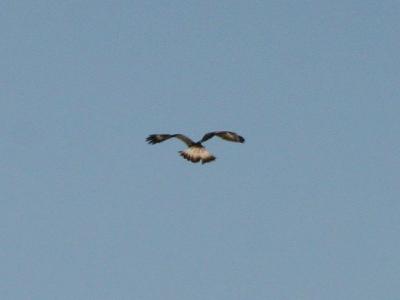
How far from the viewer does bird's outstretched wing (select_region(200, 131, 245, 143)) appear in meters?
55.3

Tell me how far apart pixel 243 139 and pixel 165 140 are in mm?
4604

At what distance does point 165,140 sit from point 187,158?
2.27 metres

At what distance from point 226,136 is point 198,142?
68.3 inches

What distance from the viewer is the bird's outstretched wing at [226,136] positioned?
181 ft

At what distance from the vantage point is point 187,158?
55438mm

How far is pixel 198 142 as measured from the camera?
57156 millimetres

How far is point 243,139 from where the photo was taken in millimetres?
55094

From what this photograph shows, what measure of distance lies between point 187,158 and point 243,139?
3.12 metres

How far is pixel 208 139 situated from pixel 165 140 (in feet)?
7.70

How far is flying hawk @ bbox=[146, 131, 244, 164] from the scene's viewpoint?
55037mm

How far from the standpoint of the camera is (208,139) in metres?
56.8

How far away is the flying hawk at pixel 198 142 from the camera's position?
181ft

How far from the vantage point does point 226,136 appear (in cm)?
5634
